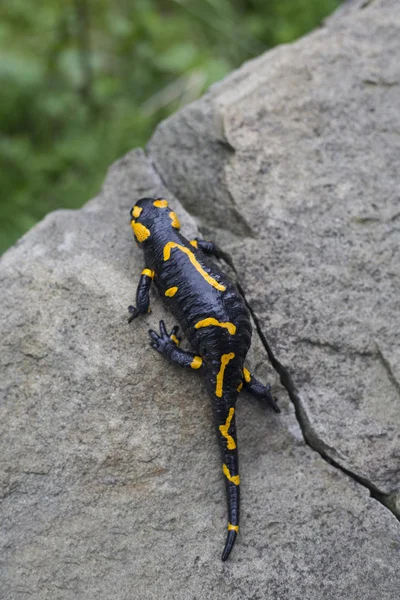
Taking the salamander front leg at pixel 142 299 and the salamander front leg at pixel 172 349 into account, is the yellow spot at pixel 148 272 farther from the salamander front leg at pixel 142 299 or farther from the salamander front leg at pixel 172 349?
the salamander front leg at pixel 172 349

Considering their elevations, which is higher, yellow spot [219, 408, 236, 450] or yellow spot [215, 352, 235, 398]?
yellow spot [215, 352, 235, 398]

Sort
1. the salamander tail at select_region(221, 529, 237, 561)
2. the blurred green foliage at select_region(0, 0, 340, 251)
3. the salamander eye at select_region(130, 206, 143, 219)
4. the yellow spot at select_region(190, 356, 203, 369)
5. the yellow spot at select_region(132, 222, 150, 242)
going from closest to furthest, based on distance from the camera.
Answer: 1. the salamander tail at select_region(221, 529, 237, 561)
2. the yellow spot at select_region(190, 356, 203, 369)
3. the yellow spot at select_region(132, 222, 150, 242)
4. the salamander eye at select_region(130, 206, 143, 219)
5. the blurred green foliage at select_region(0, 0, 340, 251)

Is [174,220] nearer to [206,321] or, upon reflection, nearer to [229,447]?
[206,321]

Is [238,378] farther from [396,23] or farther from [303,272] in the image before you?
[396,23]

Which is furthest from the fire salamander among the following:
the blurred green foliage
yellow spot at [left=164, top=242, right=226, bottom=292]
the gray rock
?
the blurred green foliage

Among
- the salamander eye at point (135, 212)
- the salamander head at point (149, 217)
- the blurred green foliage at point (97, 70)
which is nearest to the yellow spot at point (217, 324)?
the salamander head at point (149, 217)

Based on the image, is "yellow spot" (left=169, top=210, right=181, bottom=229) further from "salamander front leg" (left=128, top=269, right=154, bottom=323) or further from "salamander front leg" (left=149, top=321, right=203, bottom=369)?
"salamander front leg" (left=149, top=321, right=203, bottom=369)

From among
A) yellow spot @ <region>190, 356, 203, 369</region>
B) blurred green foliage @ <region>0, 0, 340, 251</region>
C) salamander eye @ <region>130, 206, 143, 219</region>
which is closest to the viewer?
yellow spot @ <region>190, 356, 203, 369</region>

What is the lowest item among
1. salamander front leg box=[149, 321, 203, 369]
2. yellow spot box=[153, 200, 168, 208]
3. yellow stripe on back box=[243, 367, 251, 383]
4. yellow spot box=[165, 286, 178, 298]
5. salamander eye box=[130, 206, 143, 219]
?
yellow stripe on back box=[243, 367, 251, 383]
